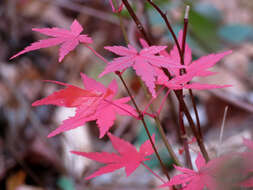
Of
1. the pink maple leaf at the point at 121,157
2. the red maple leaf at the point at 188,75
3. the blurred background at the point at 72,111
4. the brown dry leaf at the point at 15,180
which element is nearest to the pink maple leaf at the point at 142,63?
the red maple leaf at the point at 188,75

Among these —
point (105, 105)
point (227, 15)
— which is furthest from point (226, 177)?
point (227, 15)

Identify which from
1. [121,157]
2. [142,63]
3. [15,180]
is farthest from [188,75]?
[15,180]

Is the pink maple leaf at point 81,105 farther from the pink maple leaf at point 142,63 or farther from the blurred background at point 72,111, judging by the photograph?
the blurred background at point 72,111

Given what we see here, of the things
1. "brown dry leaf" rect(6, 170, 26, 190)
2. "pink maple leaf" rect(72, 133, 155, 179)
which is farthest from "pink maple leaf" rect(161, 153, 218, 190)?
"brown dry leaf" rect(6, 170, 26, 190)

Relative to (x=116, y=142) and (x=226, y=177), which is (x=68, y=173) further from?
(x=226, y=177)

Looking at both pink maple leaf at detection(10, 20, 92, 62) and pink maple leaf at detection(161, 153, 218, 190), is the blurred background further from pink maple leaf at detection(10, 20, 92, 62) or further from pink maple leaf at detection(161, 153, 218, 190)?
pink maple leaf at detection(10, 20, 92, 62)

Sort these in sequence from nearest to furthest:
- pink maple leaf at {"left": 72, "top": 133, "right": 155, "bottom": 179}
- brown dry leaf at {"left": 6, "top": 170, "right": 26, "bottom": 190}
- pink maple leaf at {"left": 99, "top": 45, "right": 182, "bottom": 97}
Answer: pink maple leaf at {"left": 99, "top": 45, "right": 182, "bottom": 97} < pink maple leaf at {"left": 72, "top": 133, "right": 155, "bottom": 179} < brown dry leaf at {"left": 6, "top": 170, "right": 26, "bottom": 190}
